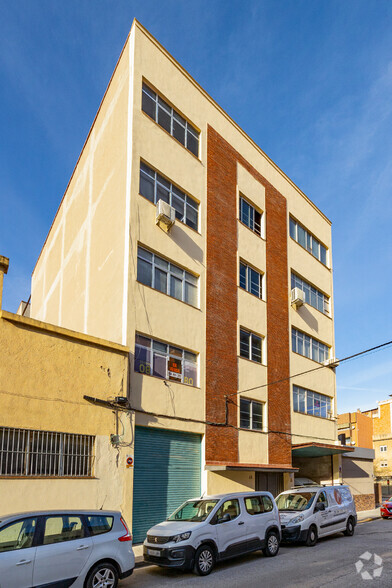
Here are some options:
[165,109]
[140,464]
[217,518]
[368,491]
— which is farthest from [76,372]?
[368,491]

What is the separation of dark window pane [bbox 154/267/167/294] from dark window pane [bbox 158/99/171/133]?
18.6 feet

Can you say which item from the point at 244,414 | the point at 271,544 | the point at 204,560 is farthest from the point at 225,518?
the point at 244,414

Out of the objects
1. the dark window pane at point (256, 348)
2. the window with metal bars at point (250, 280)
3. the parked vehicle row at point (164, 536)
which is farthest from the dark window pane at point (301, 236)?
Result: the parked vehicle row at point (164, 536)

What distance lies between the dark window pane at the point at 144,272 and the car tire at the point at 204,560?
28.2ft

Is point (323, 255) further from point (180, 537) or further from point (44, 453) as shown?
point (180, 537)

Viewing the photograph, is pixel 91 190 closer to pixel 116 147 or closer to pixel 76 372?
pixel 116 147

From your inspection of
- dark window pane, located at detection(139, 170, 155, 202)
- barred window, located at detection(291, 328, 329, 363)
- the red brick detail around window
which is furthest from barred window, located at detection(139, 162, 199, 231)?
barred window, located at detection(291, 328, 329, 363)

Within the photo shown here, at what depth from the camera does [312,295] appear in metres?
28.9

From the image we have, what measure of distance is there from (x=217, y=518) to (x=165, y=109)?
14611 millimetres

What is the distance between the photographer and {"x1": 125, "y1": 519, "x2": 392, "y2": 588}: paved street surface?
1030cm

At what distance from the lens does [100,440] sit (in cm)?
1459

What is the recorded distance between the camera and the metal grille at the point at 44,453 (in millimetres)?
12594

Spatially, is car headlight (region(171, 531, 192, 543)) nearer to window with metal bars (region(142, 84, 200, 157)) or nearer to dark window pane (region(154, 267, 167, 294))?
dark window pane (region(154, 267, 167, 294))

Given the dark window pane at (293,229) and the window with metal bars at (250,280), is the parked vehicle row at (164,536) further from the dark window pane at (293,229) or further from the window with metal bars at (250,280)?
the dark window pane at (293,229)
